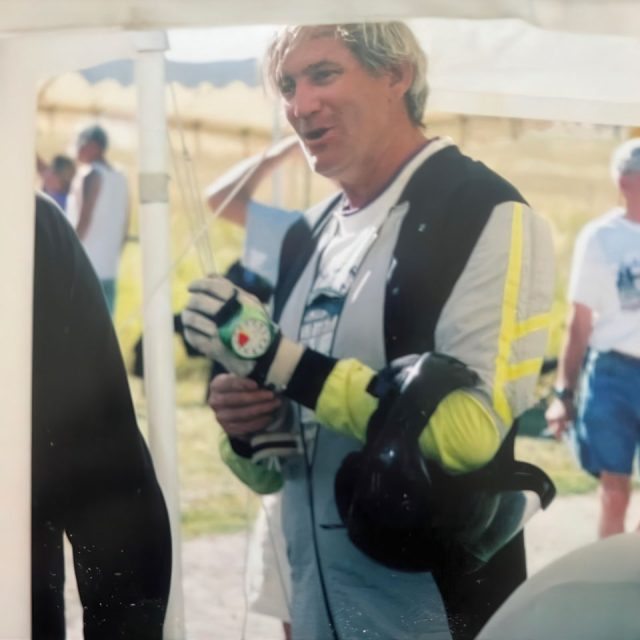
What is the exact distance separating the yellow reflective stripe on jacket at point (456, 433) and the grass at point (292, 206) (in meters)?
0.09

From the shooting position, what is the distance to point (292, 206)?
2.36 meters

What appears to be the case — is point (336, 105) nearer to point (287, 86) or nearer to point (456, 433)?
point (287, 86)

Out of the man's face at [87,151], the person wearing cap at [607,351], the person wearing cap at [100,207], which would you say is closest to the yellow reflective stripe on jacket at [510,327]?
the person wearing cap at [607,351]

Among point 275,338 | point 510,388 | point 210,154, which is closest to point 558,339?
point 510,388

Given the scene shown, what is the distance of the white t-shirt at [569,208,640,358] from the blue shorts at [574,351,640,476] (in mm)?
38

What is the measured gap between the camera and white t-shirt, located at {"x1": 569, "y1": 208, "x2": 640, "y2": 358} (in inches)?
92.5

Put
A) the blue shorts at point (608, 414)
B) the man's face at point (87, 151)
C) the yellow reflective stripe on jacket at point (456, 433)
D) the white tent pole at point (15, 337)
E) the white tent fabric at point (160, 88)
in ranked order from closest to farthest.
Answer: the white tent fabric at point (160, 88), the white tent pole at point (15, 337), the yellow reflective stripe on jacket at point (456, 433), the blue shorts at point (608, 414), the man's face at point (87, 151)

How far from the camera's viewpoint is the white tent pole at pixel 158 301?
89.9 inches

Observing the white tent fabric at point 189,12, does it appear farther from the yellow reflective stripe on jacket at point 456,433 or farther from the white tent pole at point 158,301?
the yellow reflective stripe on jacket at point 456,433

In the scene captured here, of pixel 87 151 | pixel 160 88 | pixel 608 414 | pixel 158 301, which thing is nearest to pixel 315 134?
pixel 160 88

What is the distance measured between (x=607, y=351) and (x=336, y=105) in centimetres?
73

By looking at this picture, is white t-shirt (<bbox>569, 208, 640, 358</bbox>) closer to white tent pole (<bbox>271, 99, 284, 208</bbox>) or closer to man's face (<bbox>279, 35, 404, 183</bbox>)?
man's face (<bbox>279, 35, 404, 183</bbox>)

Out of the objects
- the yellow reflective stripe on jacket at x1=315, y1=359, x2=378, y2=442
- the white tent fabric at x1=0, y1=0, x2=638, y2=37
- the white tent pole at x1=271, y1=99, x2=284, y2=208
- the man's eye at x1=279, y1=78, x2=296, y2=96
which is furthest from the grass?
the white tent fabric at x1=0, y1=0, x2=638, y2=37

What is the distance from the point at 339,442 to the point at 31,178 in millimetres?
696
